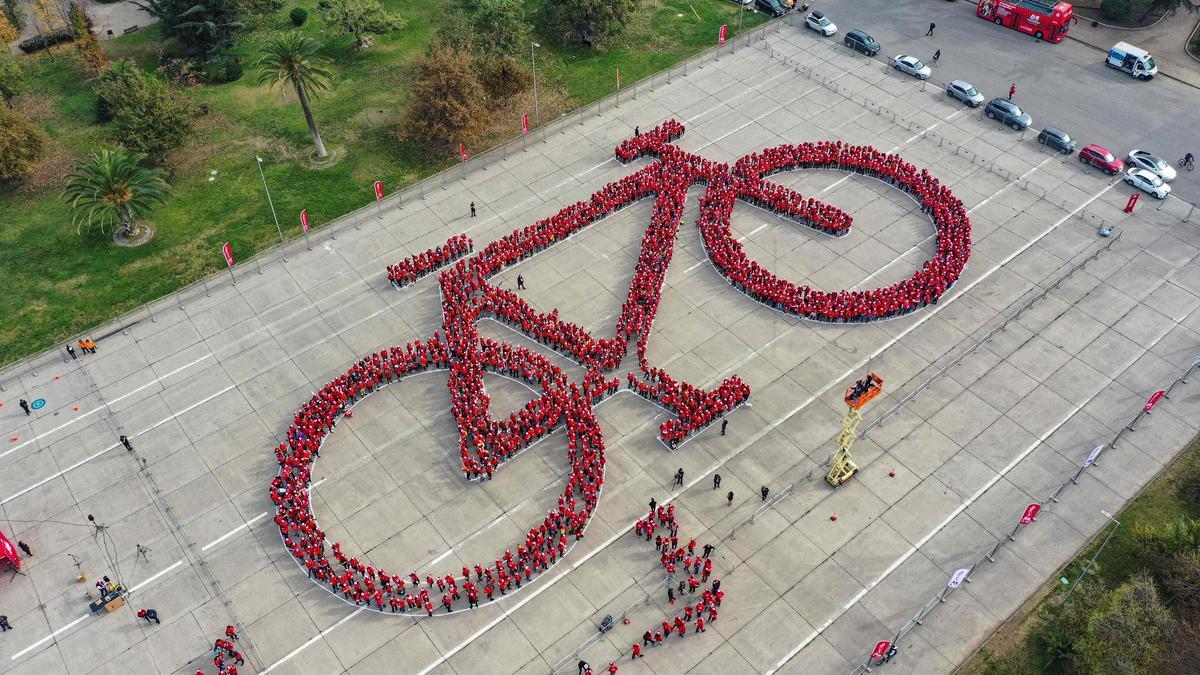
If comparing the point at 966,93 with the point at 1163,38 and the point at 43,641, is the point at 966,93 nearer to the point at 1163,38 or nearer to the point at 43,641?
the point at 1163,38

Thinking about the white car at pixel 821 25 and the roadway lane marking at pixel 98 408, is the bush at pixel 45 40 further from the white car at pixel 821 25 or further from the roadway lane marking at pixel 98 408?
the white car at pixel 821 25

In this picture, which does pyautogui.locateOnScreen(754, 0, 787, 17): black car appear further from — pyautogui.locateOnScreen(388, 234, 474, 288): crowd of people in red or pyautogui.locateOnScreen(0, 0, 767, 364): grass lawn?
pyautogui.locateOnScreen(388, 234, 474, 288): crowd of people in red

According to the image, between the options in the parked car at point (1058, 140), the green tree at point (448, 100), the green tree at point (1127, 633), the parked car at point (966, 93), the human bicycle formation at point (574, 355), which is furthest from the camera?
the parked car at point (966, 93)

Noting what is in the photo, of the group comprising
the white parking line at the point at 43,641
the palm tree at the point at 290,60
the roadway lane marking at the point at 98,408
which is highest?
the palm tree at the point at 290,60

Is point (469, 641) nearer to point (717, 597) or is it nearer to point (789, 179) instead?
point (717, 597)

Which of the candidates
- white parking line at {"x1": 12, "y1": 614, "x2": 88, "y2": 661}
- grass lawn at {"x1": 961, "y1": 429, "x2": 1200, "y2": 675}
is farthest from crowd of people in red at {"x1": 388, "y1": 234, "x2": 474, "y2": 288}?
grass lawn at {"x1": 961, "y1": 429, "x2": 1200, "y2": 675}

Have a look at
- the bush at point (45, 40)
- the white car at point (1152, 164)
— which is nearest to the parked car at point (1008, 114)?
the white car at point (1152, 164)
